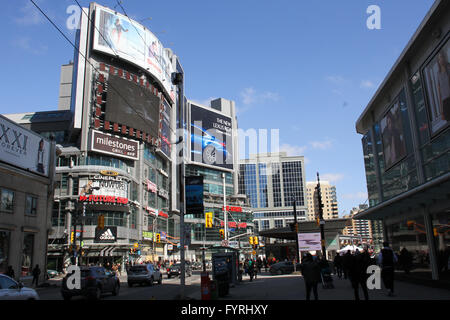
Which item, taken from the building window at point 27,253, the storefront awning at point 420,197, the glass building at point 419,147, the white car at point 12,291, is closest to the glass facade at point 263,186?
the building window at point 27,253

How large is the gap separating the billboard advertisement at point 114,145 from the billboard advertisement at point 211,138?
41.8m

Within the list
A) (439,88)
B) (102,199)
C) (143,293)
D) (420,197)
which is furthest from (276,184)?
(439,88)

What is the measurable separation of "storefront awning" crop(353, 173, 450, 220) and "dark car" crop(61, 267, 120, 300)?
1464 centimetres

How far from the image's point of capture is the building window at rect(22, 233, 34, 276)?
31000 mm

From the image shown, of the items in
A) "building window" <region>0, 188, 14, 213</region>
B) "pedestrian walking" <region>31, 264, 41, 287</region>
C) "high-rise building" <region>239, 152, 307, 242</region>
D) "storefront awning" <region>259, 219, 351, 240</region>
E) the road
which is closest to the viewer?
the road

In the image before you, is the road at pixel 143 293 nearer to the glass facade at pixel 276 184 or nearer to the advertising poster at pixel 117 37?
the advertising poster at pixel 117 37

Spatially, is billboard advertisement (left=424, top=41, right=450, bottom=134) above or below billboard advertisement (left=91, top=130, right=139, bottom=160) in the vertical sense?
below

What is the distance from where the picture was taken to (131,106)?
2699 inches

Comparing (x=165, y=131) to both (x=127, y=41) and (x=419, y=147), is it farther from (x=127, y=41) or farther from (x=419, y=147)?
(x=419, y=147)

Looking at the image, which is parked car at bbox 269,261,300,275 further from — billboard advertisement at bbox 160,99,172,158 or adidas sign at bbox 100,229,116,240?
billboard advertisement at bbox 160,99,172,158

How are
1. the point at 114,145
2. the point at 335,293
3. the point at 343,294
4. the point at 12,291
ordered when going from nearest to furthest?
the point at 12,291 < the point at 343,294 < the point at 335,293 < the point at 114,145

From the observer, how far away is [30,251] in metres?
31.8

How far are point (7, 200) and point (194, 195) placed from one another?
18.1 meters

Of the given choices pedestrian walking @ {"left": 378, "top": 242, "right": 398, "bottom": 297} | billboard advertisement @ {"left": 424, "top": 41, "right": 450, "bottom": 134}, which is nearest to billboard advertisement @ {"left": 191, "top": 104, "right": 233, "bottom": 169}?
billboard advertisement @ {"left": 424, "top": 41, "right": 450, "bottom": 134}
